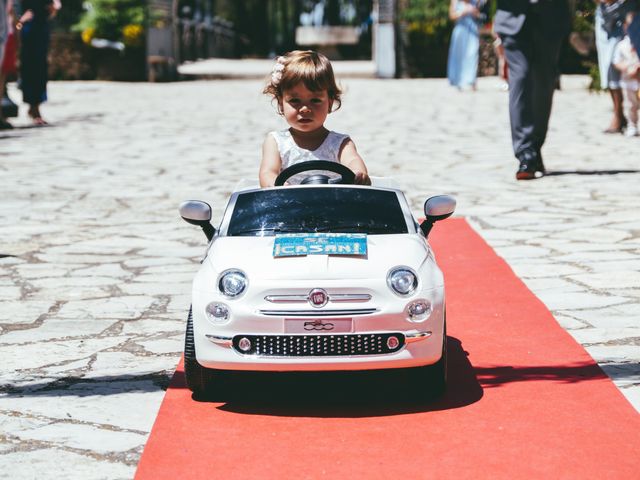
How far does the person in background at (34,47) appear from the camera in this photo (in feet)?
56.5

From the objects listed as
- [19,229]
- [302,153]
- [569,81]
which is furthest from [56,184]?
[569,81]

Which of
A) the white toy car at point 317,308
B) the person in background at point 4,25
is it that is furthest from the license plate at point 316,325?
the person in background at point 4,25

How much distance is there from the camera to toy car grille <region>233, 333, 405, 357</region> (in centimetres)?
432

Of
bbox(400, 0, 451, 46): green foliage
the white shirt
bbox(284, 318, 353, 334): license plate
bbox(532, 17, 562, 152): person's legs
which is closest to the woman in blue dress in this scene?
bbox(400, 0, 451, 46): green foliage

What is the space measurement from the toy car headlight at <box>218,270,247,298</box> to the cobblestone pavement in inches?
21.0

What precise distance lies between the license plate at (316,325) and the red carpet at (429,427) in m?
0.31

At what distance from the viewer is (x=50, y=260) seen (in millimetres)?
7621

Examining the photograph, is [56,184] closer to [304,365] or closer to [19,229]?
[19,229]

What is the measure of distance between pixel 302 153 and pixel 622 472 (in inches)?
98.1

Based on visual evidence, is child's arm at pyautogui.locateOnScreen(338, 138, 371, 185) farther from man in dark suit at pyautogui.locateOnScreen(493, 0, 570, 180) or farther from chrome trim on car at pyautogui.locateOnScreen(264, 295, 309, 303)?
man in dark suit at pyautogui.locateOnScreen(493, 0, 570, 180)

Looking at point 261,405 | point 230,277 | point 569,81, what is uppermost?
point 230,277

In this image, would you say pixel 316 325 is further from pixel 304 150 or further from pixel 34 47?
pixel 34 47

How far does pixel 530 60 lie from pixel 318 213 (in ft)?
21.0

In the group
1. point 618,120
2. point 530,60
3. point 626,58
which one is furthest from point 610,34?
point 530,60
